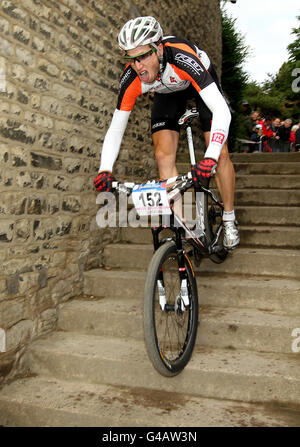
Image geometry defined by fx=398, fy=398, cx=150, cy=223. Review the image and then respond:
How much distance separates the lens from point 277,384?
2453 millimetres

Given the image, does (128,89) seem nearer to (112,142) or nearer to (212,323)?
(112,142)

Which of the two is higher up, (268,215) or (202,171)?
(202,171)

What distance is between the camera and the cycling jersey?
2.49 metres

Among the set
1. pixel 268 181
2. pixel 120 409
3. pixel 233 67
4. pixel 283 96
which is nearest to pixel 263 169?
pixel 268 181

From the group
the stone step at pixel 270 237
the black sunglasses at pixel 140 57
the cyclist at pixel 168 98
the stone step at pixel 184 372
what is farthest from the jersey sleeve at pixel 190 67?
the stone step at pixel 270 237

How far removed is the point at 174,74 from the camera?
9.19 feet

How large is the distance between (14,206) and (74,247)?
3.25 ft

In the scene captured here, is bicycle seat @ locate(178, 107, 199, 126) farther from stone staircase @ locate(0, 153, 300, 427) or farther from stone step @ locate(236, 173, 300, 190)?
stone step @ locate(236, 173, 300, 190)

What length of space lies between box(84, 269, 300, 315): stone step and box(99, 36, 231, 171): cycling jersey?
1395 millimetres

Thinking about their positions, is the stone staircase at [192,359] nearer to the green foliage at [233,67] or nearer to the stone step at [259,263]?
the stone step at [259,263]

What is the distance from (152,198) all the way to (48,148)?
1376mm

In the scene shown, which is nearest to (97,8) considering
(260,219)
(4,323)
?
(260,219)

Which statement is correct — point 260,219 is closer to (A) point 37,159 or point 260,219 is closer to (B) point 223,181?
(B) point 223,181

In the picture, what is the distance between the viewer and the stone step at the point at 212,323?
9.39ft
